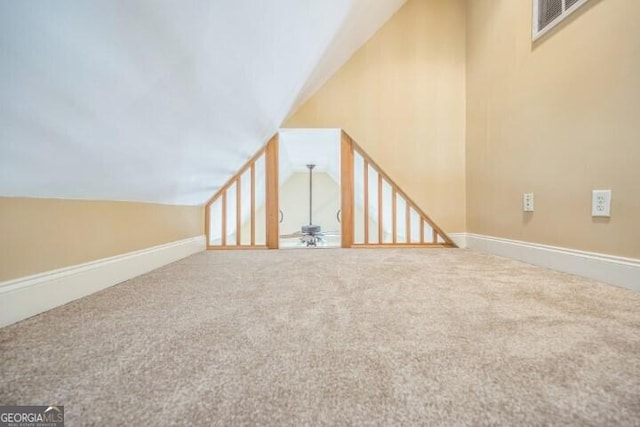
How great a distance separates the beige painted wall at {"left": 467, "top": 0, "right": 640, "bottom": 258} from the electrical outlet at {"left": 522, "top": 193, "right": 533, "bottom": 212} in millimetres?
37

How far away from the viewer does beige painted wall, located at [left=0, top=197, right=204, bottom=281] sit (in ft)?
2.68

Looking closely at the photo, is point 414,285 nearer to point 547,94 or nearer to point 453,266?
point 453,266

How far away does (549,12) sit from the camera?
1.45 meters

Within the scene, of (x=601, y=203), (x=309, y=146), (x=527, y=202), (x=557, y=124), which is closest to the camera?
(x=601, y=203)

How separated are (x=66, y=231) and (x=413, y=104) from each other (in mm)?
2339

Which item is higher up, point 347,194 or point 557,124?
point 557,124

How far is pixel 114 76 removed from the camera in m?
0.67

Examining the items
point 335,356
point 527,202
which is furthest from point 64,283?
point 527,202

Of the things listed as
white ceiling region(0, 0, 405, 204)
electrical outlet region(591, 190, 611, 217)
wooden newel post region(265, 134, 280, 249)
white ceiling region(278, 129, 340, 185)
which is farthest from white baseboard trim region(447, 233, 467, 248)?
white ceiling region(0, 0, 405, 204)

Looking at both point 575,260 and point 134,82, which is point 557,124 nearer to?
point 575,260

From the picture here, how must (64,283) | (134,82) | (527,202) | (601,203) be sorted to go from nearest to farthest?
(134,82) → (64,283) → (601,203) → (527,202)

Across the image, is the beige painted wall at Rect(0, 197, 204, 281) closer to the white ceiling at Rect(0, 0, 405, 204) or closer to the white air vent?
the white ceiling at Rect(0, 0, 405, 204)

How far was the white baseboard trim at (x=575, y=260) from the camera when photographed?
1.08 m

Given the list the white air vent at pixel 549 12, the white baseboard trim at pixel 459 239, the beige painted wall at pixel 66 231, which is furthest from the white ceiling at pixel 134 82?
the white baseboard trim at pixel 459 239
